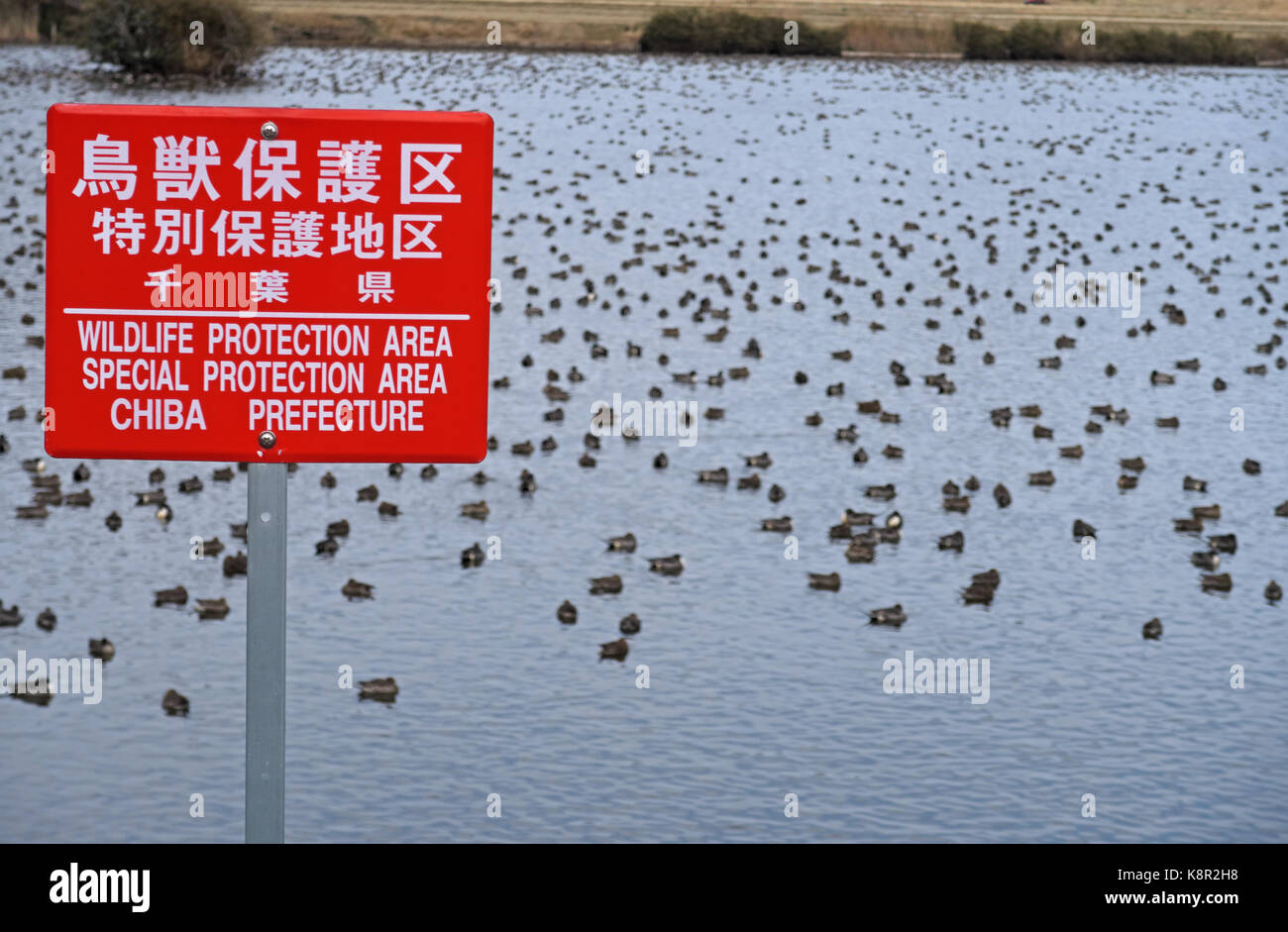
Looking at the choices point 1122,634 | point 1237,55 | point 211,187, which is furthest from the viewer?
point 1237,55

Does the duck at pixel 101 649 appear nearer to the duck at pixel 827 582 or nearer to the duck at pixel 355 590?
the duck at pixel 355 590

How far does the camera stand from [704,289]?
35.6 m

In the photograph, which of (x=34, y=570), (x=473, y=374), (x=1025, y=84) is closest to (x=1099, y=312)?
(x=34, y=570)

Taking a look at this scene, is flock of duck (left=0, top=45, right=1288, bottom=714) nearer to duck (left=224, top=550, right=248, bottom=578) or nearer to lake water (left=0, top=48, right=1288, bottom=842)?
duck (left=224, top=550, right=248, bottom=578)

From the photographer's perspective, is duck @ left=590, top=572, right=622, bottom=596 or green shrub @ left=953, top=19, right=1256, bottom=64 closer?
duck @ left=590, top=572, right=622, bottom=596

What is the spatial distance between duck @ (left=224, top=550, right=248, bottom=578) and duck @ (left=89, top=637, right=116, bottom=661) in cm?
229

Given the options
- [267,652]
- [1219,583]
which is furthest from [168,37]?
[267,652]

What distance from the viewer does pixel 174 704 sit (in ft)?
49.9

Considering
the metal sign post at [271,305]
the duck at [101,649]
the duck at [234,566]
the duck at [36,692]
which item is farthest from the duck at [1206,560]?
the metal sign post at [271,305]

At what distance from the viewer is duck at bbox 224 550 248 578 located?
61.7 ft

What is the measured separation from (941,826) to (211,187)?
8007 millimetres

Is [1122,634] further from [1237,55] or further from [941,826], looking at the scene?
[1237,55]

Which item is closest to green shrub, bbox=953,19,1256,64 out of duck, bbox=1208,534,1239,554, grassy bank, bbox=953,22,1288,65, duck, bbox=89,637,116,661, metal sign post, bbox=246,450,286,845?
grassy bank, bbox=953,22,1288,65

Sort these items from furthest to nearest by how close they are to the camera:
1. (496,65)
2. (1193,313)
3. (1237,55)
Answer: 1. (1237,55)
2. (496,65)
3. (1193,313)
